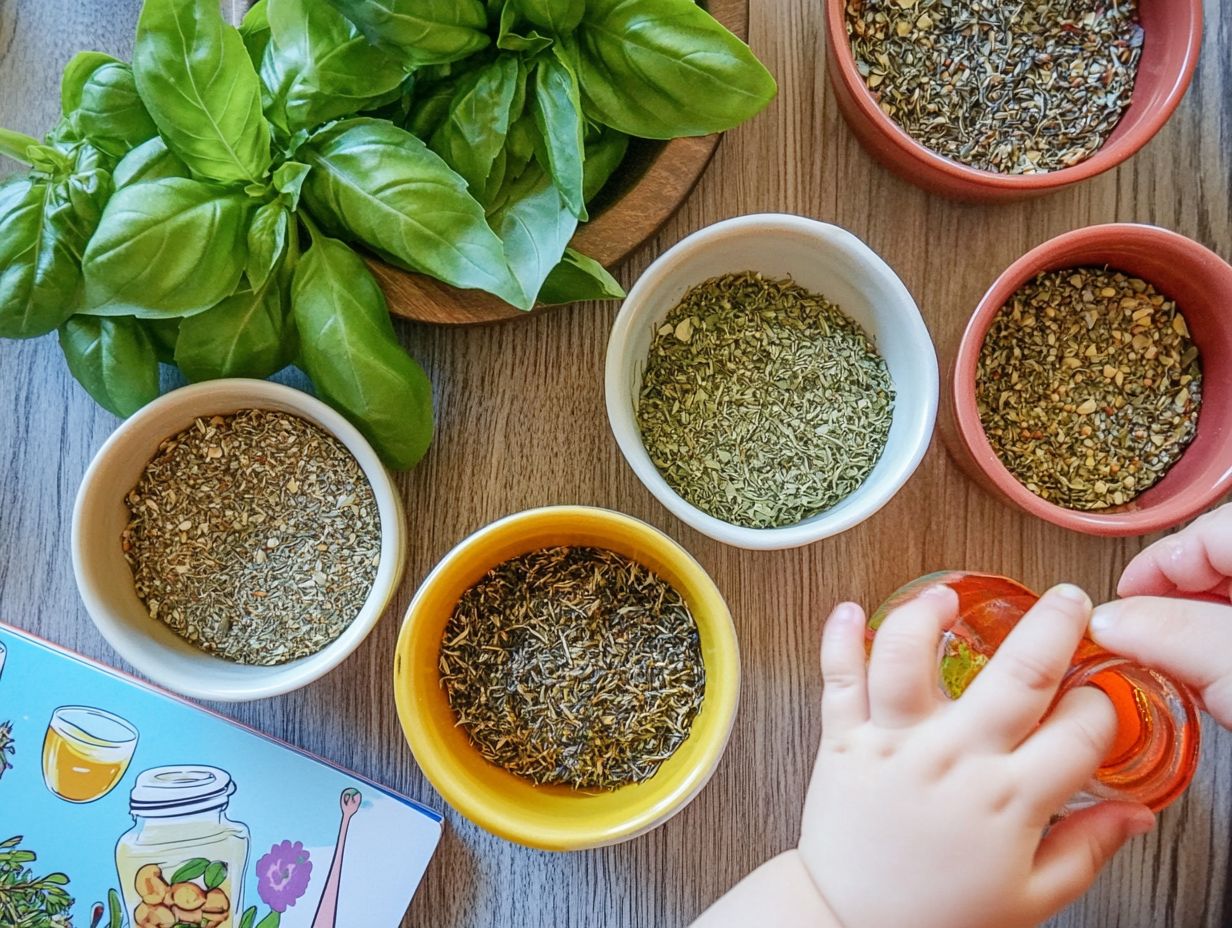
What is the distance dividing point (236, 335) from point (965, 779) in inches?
25.9

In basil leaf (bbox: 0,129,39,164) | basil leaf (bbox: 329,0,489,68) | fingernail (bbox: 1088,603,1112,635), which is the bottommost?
fingernail (bbox: 1088,603,1112,635)

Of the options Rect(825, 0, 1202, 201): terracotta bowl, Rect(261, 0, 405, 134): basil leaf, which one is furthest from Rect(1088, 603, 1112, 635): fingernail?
Rect(261, 0, 405, 134): basil leaf

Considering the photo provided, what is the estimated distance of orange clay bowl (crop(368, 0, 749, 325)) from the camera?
0.82m

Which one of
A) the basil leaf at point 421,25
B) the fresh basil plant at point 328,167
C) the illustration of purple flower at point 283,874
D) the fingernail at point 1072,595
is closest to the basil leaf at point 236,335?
the fresh basil plant at point 328,167

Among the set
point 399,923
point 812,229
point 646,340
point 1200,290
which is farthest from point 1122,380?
point 399,923

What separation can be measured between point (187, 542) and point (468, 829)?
0.37m

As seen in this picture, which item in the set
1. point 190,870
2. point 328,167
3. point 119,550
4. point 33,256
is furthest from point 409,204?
point 190,870

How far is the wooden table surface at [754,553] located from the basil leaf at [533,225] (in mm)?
154

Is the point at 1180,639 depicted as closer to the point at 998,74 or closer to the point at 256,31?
the point at 998,74

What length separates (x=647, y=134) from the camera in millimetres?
767

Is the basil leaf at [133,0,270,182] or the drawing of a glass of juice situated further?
the drawing of a glass of juice

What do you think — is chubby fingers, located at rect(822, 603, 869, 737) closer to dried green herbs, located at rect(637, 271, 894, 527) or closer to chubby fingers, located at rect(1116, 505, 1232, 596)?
dried green herbs, located at rect(637, 271, 894, 527)

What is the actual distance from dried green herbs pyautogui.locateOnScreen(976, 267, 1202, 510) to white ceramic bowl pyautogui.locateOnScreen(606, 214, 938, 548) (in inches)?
3.7

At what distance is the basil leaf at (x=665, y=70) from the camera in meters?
0.73
